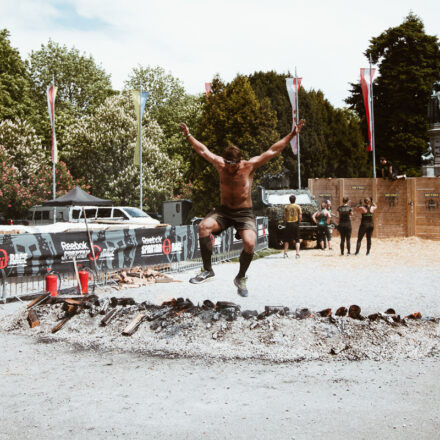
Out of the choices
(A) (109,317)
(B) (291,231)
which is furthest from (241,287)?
(B) (291,231)

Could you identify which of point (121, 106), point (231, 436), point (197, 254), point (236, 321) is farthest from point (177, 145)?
point (231, 436)

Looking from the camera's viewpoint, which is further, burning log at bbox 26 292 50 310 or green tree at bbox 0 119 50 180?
green tree at bbox 0 119 50 180

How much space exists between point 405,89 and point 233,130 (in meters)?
15.4

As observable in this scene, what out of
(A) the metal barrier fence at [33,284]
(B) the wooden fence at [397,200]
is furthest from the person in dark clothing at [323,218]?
(A) the metal barrier fence at [33,284]

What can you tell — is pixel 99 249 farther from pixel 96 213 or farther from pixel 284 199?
pixel 96 213

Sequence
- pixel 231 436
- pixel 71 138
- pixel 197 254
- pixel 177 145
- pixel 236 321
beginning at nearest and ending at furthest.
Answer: pixel 231 436 → pixel 236 321 → pixel 197 254 → pixel 71 138 → pixel 177 145

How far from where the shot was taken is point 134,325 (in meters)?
7.64

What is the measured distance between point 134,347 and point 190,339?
2.44 feet

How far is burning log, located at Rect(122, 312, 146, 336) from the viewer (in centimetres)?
751

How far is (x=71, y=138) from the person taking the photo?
44.0m

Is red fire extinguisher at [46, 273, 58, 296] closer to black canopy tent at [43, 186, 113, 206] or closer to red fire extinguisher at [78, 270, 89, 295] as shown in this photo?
red fire extinguisher at [78, 270, 89, 295]

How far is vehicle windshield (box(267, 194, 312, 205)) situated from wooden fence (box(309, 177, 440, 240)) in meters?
4.01

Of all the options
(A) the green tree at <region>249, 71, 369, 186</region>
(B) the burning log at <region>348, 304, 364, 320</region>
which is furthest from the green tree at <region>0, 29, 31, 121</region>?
(B) the burning log at <region>348, 304, 364, 320</region>

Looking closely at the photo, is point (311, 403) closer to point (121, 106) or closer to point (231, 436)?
point (231, 436)
